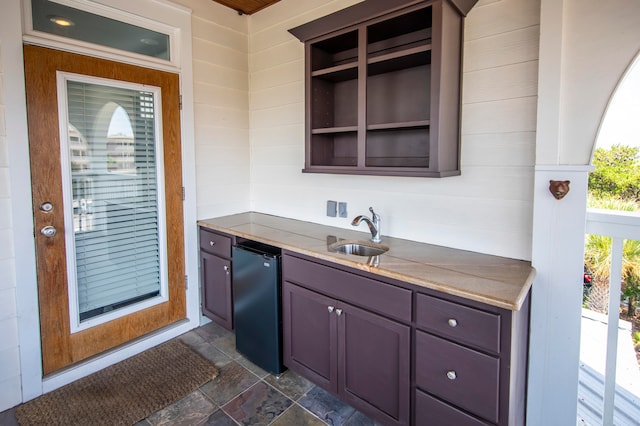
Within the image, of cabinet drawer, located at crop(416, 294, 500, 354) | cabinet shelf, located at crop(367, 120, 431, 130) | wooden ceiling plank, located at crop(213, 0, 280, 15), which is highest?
wooden ceiling plank, located at crop(213, 0, 280, 15)

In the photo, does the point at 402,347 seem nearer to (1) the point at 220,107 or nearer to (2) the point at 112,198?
(2) the point at 112,198

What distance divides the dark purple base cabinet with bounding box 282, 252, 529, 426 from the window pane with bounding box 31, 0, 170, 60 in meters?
1.80

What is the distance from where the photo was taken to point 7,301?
79.0 inches

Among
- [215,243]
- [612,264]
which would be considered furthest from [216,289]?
[612,264]

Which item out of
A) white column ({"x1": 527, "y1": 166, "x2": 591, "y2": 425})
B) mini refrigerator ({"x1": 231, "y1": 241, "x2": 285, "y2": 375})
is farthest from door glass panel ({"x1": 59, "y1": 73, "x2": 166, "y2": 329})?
white column ({"x1": 527, "y1": 166, "x2": 591, "y2": 425})

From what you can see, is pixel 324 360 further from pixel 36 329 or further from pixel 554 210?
pixel 36 329

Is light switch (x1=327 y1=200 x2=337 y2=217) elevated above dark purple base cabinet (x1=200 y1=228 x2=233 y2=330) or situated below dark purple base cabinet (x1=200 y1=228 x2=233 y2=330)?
above

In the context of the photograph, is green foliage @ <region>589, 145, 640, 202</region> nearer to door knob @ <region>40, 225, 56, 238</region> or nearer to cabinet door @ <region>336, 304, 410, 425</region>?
cabinet door @ <region>336, 304, 410, 425</region>

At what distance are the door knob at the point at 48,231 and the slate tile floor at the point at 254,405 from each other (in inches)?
39.7

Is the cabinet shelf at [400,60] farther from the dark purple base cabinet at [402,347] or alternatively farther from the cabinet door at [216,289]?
the cabinet door at [216,289]

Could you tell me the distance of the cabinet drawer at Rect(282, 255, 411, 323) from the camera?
167cm

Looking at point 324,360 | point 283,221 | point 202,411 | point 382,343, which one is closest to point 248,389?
point 202,411

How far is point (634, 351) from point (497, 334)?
1026mm

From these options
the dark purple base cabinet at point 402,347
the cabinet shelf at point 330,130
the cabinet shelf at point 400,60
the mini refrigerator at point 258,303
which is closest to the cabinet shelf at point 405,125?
the cabinet shelf at point 330,130
